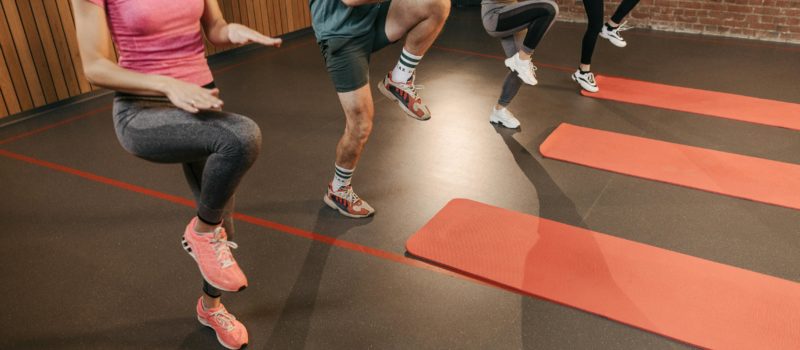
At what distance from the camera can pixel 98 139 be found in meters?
3.74

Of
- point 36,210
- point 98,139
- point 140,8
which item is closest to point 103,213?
point 36,210

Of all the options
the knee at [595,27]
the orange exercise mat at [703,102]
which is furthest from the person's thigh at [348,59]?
the orange exercise mat at [703,102]

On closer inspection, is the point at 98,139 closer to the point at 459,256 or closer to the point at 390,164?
the point at 390,164

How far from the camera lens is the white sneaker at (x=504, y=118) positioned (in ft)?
12.7

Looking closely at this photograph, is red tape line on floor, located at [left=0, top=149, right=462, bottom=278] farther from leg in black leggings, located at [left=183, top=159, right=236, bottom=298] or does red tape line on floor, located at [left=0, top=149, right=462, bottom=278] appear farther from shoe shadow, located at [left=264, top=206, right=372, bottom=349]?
leg in black leggings, located at [left=183, top=159, right=236, bottom=298]

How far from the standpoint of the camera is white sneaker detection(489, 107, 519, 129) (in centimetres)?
388

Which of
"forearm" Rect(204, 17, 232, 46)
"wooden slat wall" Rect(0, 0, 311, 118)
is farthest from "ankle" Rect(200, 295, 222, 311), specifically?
"wooden slat wall" Rect(0, 0, 311, 118)

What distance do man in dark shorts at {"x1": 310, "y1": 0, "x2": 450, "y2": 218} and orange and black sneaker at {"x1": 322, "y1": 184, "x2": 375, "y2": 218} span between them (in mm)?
330

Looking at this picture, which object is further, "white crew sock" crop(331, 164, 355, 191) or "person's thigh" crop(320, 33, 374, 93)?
"white crew sock" crop(331, 164, 355, 191)

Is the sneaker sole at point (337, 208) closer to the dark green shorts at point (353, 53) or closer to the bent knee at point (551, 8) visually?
the dark green shorts at point (353, 53)

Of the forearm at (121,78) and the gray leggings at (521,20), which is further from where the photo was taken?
the gray leggings at (521,20)

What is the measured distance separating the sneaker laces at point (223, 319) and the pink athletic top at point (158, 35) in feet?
2.54

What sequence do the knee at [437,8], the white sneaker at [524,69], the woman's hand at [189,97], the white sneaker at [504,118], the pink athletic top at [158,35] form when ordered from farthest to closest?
the white sneaker at [504,118] → the white sneaker at [524,69] → the knee at [437,8] → the pink athletic top at [158,35] → the woman's hand at [189,97]

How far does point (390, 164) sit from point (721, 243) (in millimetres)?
1745
